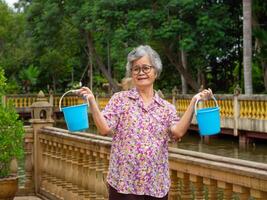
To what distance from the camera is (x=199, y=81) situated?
35.7 metres

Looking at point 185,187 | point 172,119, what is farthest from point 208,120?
point 185,187

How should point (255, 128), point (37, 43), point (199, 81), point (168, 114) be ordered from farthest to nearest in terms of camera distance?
point (37, 43)
point (199, 81)
point (255, 128)
point (168, 114)

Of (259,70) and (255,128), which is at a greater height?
(259,70)

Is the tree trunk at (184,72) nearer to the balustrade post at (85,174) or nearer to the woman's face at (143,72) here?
the balustrade post at (85,174)

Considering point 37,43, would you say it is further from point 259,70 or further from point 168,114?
point 168,114

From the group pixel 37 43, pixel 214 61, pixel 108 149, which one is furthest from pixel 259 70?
pixel 108 149

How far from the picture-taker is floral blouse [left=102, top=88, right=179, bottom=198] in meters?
Answer: 3.96

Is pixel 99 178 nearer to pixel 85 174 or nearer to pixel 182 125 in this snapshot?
pixel 85 174

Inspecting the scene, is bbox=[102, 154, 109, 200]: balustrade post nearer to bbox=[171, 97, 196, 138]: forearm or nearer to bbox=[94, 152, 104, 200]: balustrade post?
bbox=[94, 152, 104, 200]: balustrade post

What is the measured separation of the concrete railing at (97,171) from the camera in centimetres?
424

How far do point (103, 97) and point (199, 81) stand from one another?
544 cm

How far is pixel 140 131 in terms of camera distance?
13.0ft

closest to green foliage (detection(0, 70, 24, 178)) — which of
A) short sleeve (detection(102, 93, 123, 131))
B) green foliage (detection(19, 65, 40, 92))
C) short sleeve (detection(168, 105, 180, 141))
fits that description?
short sleeve (detection(102, 93, 123, 131))

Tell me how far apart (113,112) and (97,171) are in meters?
2.65
